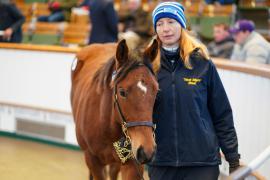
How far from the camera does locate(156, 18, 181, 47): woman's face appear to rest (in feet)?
9.25

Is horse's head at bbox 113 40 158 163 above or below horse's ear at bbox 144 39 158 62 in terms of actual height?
below

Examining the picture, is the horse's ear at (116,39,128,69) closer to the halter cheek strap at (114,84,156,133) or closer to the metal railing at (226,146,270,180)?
the halter cheek strap at (114,84,156,133)

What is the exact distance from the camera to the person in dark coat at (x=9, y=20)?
8539 millimetres

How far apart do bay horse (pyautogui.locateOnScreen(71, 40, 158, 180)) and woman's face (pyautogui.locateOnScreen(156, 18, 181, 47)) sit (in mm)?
69

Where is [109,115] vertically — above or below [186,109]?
below

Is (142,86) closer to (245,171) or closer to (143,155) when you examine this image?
(143,155)

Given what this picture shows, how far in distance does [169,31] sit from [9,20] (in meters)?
6.27

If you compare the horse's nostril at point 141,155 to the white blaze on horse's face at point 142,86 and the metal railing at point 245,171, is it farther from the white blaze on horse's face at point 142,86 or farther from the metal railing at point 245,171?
the metal railing at point 245,171

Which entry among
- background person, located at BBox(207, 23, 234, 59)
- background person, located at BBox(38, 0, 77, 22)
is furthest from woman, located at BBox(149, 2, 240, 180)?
background person, located at BBox(38, 0, 77, 22)

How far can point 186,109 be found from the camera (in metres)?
2.77

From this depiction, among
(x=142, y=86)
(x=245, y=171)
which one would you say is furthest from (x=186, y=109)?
(x=245, y=171)

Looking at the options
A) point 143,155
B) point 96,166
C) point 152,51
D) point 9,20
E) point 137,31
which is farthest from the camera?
point 9,20

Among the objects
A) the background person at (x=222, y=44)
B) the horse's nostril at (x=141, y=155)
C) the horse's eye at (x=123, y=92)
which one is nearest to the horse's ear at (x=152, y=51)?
the horse's eye at (x=123, y=92)

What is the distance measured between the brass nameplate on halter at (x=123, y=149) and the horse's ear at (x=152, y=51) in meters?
0.72
